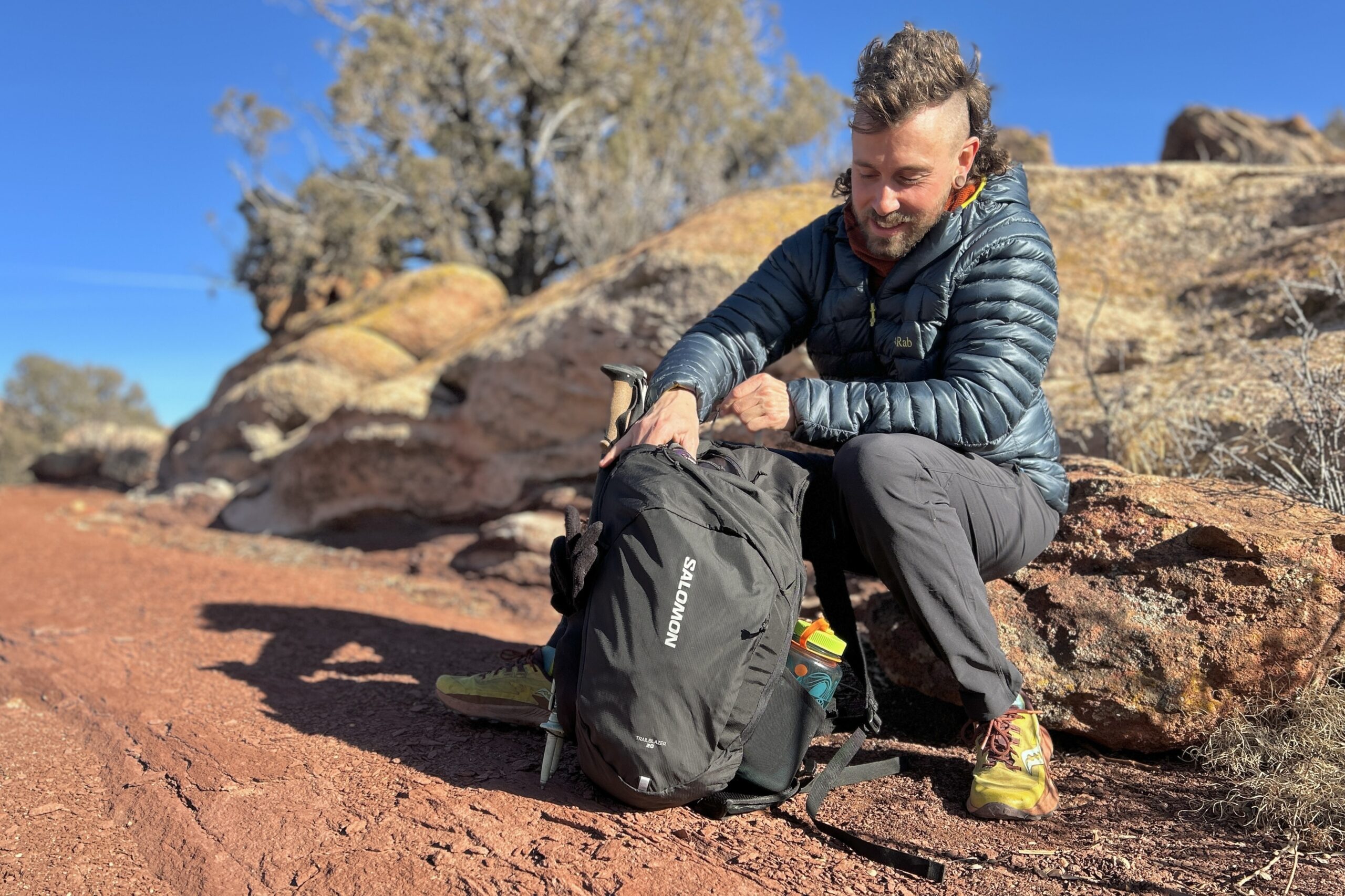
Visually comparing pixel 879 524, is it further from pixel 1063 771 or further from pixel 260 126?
pixel 260 126

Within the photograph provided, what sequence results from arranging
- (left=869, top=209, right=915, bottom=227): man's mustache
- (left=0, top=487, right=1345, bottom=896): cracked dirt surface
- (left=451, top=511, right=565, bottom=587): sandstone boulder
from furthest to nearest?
(left=451, top=511, right=565, bottom=587): sandstone boulder, (left=869, top=209, right=915, bottom=227): man's mustache, (left=0, top=487, right=1345, bottom=896): cracked dirt surface

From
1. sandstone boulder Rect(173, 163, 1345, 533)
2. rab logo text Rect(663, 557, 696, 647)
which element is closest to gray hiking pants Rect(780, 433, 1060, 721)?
rab logo text Rect(663, 557, 696, 647)

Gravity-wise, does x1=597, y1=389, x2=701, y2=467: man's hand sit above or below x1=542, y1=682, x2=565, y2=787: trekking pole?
above

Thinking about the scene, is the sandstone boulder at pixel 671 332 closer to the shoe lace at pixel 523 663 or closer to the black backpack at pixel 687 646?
the shoe lace at pixel 523 663

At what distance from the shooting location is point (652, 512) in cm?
194

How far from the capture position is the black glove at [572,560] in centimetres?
196

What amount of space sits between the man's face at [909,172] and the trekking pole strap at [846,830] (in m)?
1.28

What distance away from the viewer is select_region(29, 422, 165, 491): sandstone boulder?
44.3 feet

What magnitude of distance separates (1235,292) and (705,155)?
9.91 m

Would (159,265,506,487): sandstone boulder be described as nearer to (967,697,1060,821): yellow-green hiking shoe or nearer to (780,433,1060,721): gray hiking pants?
(780,433,1060,721): gray hiking pants

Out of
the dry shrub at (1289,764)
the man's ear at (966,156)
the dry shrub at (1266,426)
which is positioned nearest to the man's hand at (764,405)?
the man's ear at (966,156)

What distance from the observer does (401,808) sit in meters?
1.94

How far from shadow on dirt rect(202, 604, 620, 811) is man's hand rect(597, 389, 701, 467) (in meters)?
0.78

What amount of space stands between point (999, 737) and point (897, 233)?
4.18 feet
